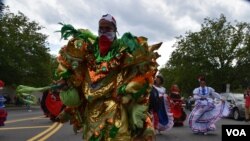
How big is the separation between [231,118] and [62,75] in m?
22.9

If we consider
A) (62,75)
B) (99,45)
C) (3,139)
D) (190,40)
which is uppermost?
(190,40)

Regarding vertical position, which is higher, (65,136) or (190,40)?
(190,40)

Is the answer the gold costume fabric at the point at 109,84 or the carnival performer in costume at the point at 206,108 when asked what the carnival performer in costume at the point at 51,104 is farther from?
the carnival performer in costume at the point at 206,108

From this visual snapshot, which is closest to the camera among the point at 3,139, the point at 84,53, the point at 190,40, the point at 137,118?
the point at 137,118

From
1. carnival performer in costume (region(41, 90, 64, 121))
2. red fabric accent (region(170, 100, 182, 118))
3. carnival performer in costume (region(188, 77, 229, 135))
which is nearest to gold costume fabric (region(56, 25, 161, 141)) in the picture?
carnival performer in costume (region(41, 90, 64, 121))

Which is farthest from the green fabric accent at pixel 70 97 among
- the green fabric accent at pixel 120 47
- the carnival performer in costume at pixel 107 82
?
the green fabric accent at pixel 120 47

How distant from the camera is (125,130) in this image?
4.42 metres

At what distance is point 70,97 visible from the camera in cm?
458

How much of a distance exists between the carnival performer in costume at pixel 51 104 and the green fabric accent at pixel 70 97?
0.12m

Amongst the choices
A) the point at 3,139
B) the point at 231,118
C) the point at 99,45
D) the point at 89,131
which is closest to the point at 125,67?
the point at 99,45

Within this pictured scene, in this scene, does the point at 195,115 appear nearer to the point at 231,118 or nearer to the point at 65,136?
the point at 65,136

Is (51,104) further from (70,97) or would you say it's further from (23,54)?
(23,54)

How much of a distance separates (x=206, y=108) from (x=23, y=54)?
129ft

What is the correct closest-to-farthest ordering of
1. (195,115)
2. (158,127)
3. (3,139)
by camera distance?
(3,139) < (158,127) < (195,115)
